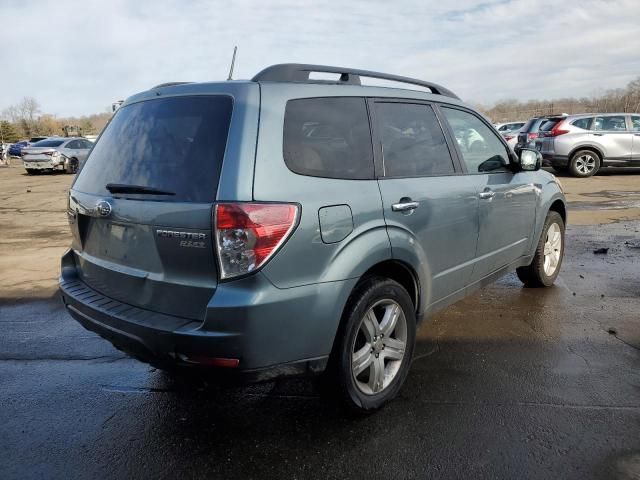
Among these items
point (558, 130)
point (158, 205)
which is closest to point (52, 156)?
point (558, 130)

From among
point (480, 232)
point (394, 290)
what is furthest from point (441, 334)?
point (394, 290)

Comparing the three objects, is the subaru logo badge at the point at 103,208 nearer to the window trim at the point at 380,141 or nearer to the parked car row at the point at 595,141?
the window trim at the point at 380,141

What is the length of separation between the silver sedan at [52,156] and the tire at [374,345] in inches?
822

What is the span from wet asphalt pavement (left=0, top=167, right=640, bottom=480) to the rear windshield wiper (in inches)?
39.0

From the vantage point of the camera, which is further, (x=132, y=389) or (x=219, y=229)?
(x=132, y=389)

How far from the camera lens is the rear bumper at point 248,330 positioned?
2.23 metres

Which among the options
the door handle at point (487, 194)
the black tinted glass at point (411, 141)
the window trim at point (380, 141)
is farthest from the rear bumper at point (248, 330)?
the door handle at point (487, 194)

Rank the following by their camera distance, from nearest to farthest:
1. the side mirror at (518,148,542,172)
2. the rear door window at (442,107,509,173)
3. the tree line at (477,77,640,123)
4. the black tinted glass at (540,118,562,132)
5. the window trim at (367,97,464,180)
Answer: the window trim at (367,97,464,180) < the rear door window at (442,107,509,173) < the side mirror at (518,148,542,172) < the black tinted glass at (540,118,562,132) < the tree line at (477,77,640,123)

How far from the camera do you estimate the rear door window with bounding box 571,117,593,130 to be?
1493cm

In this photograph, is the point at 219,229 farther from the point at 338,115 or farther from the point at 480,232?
the point at 480,232

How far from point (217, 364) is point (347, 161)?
1.27 meters

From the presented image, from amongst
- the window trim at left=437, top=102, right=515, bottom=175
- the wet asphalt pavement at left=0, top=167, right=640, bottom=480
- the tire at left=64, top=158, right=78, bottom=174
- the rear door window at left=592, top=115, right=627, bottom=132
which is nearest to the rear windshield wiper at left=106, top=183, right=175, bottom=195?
the wet asphalt pavement at left=0, top=167, right=640, bottom=480

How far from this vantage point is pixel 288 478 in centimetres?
238

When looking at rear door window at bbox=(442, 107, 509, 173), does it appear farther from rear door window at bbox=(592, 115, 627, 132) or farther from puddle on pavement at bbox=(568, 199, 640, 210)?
rear door window at bbox=(592, 115, 627, 132)
